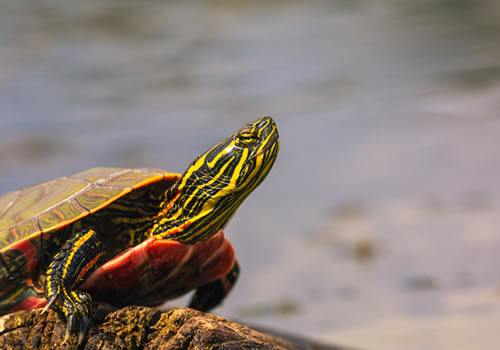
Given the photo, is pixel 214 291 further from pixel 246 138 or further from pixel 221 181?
pixel 246 138

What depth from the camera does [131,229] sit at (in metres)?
1.76

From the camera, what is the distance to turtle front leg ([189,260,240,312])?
2.00m

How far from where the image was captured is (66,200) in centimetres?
169

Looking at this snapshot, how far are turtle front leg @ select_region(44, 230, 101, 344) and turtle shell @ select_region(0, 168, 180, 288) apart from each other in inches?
4.8

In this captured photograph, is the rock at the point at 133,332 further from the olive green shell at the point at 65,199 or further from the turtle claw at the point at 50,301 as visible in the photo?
the olive green shell at the point at 65,199

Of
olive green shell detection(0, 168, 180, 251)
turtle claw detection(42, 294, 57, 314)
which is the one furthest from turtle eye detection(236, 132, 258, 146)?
turtle claw detection(42, 294, 57, 314)

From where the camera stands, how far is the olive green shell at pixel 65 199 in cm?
160

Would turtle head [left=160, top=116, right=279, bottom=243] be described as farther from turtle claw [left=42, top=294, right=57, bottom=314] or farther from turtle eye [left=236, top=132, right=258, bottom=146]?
turtle claw [left=42, top=294, right=57, bottom=314]

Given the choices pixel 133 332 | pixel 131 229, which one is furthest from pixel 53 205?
pixel 133 332

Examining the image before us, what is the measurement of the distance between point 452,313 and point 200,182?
12.2 feet

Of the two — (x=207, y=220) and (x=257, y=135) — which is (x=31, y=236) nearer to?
(x=207, y=220)

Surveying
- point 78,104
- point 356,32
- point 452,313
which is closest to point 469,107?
point 356,32

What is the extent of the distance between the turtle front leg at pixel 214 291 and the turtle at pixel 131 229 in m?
0.13

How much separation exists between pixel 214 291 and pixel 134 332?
0.70 metres
